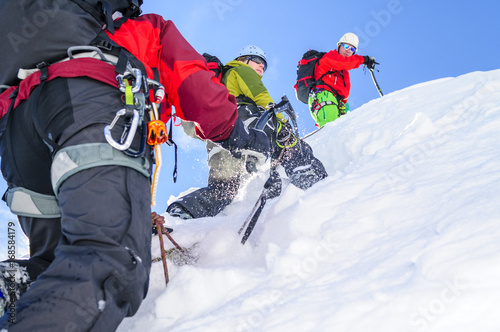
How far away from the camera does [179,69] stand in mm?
2053

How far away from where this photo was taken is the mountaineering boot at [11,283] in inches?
65.1

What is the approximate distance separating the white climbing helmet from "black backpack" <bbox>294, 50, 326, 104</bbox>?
0.66m

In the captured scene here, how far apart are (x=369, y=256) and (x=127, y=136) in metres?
1.16

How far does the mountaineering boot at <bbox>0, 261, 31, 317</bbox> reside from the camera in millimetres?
1654

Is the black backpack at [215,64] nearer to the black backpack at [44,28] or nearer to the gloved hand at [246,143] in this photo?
the gloved hand at [246,143]

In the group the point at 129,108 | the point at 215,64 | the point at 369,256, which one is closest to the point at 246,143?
the point at 129,108

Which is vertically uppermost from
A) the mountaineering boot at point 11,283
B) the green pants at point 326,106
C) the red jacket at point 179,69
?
the green pants at point 326,106

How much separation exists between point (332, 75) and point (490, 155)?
6.72 metres

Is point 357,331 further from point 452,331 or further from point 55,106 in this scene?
point 55,106

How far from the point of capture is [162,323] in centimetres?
174

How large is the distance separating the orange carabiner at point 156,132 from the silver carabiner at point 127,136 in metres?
0.14

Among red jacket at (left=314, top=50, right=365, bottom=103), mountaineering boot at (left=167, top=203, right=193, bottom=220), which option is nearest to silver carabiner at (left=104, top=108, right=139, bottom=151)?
mountaineering boot at (left=167, top=203, right=193, bottom=220)

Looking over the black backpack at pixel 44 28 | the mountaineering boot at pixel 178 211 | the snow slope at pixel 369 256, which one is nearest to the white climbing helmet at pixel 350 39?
A: the snow slope at pixel 369 256

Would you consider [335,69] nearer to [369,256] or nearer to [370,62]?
[370,62]
